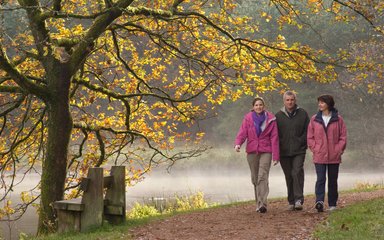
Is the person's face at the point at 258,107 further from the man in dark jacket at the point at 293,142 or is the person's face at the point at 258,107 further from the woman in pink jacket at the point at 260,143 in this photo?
the man in dark jacket at the point at 293,142

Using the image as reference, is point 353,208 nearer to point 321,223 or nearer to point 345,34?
point 321,223

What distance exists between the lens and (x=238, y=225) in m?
8.85

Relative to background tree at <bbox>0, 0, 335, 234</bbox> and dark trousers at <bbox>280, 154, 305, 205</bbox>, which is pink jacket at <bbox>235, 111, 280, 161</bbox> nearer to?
dark trousers at <bbox>280, 154, 305, 205</bbox>

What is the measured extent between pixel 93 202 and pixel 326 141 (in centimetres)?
398

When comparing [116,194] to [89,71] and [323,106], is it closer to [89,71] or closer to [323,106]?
[323,106]

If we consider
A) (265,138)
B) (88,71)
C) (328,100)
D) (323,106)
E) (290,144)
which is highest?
(88,71)

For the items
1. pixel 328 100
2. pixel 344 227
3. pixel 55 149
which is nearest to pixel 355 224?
pixel 344 227

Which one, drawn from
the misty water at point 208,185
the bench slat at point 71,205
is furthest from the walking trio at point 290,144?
the misty water at point 208,185

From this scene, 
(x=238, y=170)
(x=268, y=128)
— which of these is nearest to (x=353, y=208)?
(x=268, y=128)

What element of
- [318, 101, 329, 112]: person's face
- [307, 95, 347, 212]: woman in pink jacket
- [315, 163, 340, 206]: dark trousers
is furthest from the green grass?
[318, 101, 329, 112]: person's face

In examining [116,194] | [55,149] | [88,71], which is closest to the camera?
[116,194]

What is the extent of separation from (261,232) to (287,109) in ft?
8.91

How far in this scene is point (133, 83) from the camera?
1553 centimetres

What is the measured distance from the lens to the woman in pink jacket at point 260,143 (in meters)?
9.84
